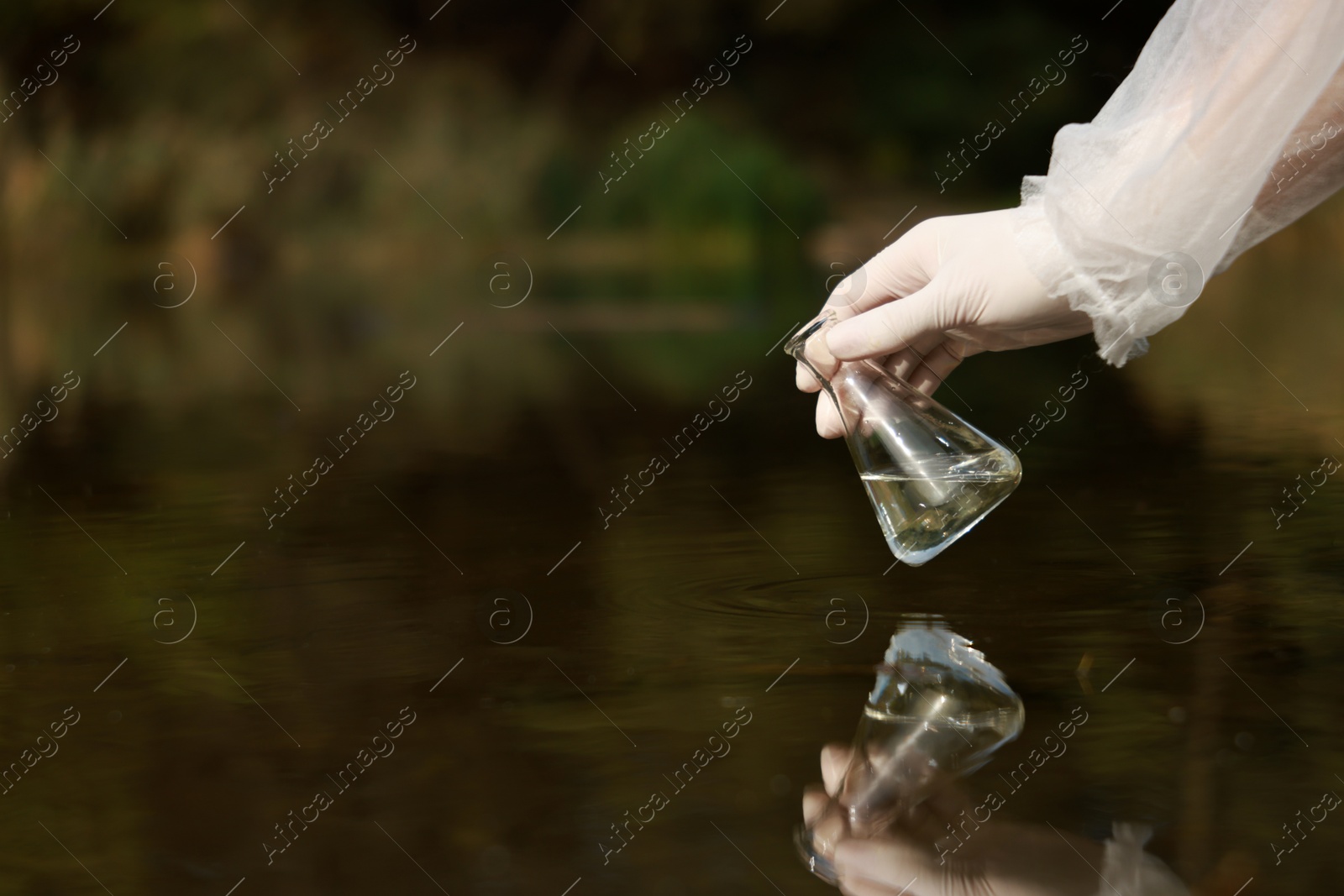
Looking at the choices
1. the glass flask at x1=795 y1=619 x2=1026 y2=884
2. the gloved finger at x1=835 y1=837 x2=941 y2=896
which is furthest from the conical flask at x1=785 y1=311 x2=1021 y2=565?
the gloved finger at x1=835 y1=837 x2=941 y2=896

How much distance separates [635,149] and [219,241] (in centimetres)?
425

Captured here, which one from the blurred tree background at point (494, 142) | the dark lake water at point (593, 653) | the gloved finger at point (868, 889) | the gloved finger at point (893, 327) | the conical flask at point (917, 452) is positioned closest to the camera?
the gloved finger at point (868, 889)

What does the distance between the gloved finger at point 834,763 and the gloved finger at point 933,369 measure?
51 centimetres

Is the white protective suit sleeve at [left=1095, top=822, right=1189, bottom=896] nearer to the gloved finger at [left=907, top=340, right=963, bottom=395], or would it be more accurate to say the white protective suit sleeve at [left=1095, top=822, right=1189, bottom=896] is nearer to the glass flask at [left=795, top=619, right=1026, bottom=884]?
the glass flask at [left=795, top=619, right=1026, bottom=884]

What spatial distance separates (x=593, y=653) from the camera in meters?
1.98

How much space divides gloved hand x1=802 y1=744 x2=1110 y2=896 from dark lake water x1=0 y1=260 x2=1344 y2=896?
0.12 feet

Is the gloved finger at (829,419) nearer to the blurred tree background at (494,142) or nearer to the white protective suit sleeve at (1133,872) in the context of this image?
the white protective suit sleeve at (1133,872)

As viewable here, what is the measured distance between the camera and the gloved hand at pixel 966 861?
1.25 metres

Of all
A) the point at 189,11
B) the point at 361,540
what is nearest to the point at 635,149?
the point at 189,11

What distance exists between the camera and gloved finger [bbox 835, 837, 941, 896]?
49.2 inches

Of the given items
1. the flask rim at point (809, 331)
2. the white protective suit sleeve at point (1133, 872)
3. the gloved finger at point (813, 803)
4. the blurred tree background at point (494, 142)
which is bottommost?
the blurred tree background at point (494, 142)

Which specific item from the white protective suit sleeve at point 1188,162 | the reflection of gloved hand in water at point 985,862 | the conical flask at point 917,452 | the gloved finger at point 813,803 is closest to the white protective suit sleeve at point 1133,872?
the reflection of gloved hand in water at point 985,862

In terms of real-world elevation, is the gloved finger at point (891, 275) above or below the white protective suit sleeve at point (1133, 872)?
above

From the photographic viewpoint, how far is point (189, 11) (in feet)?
58.5
